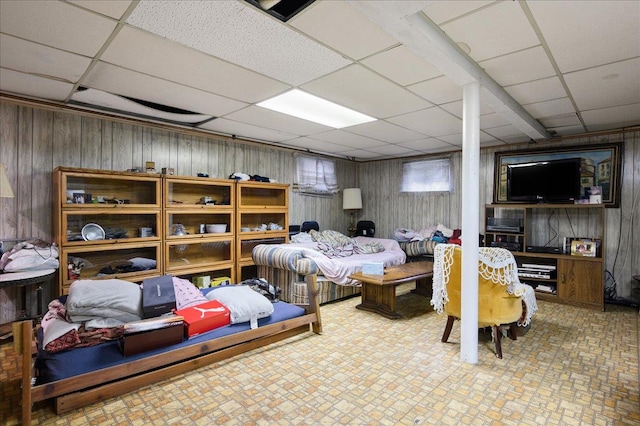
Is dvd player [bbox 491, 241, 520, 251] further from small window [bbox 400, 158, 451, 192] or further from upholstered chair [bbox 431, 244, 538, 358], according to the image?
upholstered chair [bbox 431, 244, 538, 358]

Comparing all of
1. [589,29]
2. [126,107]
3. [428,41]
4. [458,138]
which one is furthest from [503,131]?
[126,107]

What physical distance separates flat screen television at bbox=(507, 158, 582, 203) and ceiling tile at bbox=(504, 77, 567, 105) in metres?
1.76

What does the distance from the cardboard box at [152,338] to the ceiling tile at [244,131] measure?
2543 mm

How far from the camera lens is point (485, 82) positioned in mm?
2594

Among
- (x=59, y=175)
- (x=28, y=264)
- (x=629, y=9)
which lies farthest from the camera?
(x=59, y=175)

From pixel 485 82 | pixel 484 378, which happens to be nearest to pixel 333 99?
pixel 485 82

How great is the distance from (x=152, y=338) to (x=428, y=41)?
8.61 feet

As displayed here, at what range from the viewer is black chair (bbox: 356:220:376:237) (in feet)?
22.2

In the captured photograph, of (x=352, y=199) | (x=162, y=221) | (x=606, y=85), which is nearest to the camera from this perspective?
(x=606, y=85)

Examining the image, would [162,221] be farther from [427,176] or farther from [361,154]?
[427,176]

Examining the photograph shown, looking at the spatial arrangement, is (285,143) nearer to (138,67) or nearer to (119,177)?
(119,177)

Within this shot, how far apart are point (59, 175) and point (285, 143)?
3066 millimetres

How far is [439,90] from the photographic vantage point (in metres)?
2.91

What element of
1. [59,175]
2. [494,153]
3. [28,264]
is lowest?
[28,264]
